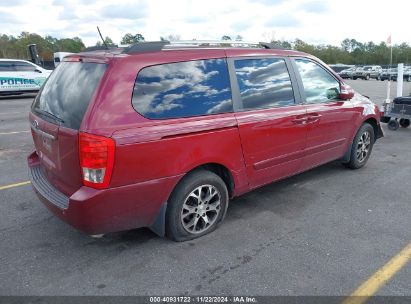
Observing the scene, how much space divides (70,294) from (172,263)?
0.83 m

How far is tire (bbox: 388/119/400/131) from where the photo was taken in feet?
29.2

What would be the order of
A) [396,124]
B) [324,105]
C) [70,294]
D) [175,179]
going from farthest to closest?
1. [396,124]
2. [324,105]
3. [175,179]
4. [70,294]

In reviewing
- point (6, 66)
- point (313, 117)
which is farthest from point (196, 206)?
point (6, 66)

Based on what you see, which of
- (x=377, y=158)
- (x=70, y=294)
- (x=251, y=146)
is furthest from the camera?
(x=377, y=158)

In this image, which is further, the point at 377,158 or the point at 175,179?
the point at 377,158

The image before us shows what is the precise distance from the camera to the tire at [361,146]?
5.36 metres

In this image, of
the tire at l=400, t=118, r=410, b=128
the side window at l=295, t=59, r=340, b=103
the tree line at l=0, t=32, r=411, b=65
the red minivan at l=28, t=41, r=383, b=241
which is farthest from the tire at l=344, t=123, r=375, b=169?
the tree line at l=0, t=32, r=411, b=65

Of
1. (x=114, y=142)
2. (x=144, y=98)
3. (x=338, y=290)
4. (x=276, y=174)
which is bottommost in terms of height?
(x=338, y=290)

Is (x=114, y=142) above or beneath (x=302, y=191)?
above

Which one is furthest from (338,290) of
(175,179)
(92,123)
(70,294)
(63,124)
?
(63,124)

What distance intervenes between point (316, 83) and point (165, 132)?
2.42 meters

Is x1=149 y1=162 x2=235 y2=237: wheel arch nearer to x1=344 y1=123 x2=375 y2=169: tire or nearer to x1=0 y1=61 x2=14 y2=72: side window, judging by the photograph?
x1=344 y1=123 x2=375 y2=169: tire

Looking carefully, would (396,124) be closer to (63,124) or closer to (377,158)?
(377,158)

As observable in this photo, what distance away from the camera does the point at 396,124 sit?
8891mm
